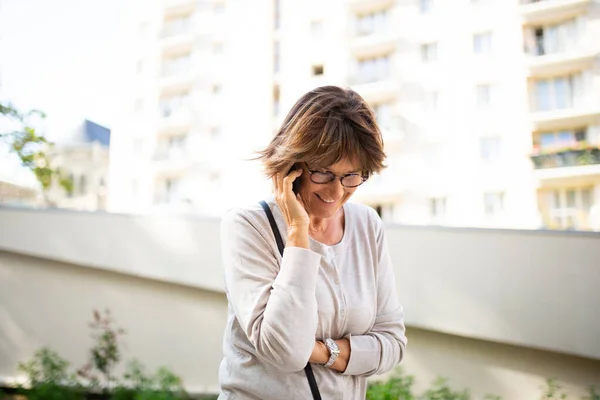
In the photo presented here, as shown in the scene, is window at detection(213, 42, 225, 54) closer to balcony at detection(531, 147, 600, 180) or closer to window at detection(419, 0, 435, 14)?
window at detection(419, 0, 435, 14)

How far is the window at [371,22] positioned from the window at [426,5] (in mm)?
430

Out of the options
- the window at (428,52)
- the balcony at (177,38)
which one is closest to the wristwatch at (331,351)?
the window at (428,52)

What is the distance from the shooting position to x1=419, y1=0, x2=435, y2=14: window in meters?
4.23

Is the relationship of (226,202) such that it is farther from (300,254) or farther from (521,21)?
(300,254)

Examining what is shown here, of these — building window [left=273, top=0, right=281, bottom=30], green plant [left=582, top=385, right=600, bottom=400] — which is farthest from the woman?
building window [left=273, top=0, right=281, bottom=30]

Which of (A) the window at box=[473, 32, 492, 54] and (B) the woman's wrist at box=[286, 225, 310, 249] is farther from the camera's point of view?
(A) the window at box=[473, 32, 492, 54]

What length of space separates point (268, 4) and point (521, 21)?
9.32 feet

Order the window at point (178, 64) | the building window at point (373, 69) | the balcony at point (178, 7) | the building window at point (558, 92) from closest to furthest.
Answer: the building window at point (558, 92), the building window at point (373, 69), the balcony at point (178, 7), the window at point (178, 64)

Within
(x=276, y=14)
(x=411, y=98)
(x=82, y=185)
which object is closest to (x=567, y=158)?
(x=411, y=98)

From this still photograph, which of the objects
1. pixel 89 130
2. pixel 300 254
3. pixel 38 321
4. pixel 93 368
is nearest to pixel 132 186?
pixel 89 130

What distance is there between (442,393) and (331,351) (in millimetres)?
2018

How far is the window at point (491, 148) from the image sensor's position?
155 inches

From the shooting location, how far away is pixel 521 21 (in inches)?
157

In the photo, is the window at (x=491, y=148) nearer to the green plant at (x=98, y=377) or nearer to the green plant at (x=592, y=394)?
the green plant at (x=592, y=394)
